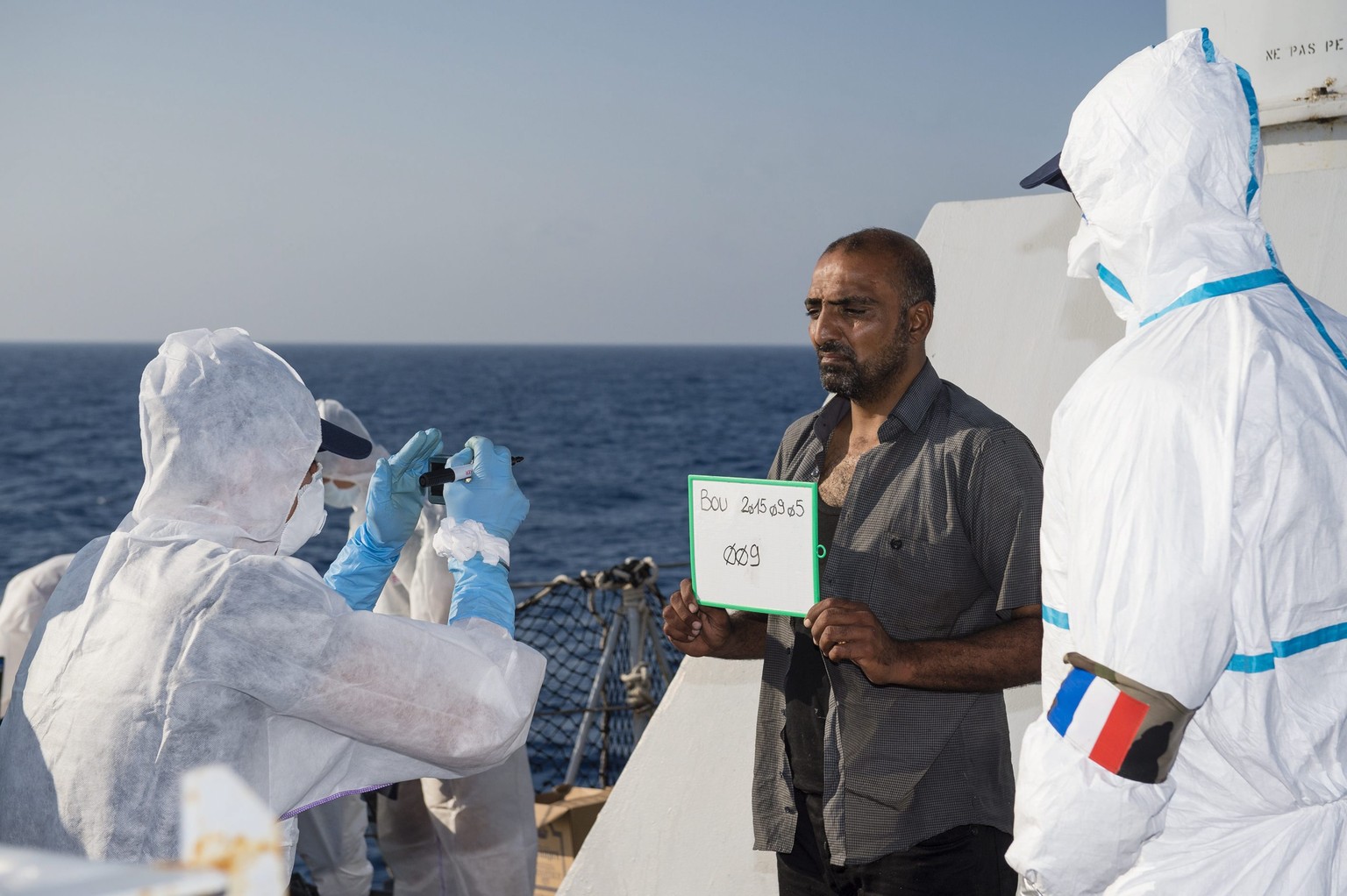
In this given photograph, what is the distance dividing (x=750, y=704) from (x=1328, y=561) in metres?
2.65

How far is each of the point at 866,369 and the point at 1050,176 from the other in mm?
801

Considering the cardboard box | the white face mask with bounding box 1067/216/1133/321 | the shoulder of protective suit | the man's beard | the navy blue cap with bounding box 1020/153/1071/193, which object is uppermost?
the navy blue cap with bounding box 1020/153/1071/193

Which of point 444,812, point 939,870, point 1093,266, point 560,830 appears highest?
point 1093,266

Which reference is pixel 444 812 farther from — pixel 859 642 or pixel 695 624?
pixel 859 642

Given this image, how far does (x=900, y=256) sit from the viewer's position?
9.70 feet

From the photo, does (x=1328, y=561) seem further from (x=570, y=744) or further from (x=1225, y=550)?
(x=570, y=744)

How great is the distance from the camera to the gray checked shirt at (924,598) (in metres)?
2.62

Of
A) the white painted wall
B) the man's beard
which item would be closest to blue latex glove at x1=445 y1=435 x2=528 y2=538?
the man's beard

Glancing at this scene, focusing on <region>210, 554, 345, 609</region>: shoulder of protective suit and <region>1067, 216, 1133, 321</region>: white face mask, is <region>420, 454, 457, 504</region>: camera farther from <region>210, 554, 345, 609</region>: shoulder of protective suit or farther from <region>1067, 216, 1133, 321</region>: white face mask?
<region>1067, 216, 1133, 321</region>: white face mask

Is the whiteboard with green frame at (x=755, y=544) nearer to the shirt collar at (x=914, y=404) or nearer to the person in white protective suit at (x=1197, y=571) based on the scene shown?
the shirt collar at (x=914, y=404)

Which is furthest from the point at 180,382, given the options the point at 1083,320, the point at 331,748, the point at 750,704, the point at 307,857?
the point at 307,857

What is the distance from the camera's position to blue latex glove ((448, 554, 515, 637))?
243cm

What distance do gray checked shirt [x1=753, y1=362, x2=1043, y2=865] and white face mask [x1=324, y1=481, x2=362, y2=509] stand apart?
2.65 meters

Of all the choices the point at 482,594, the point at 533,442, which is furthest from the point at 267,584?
the point at 533,442
